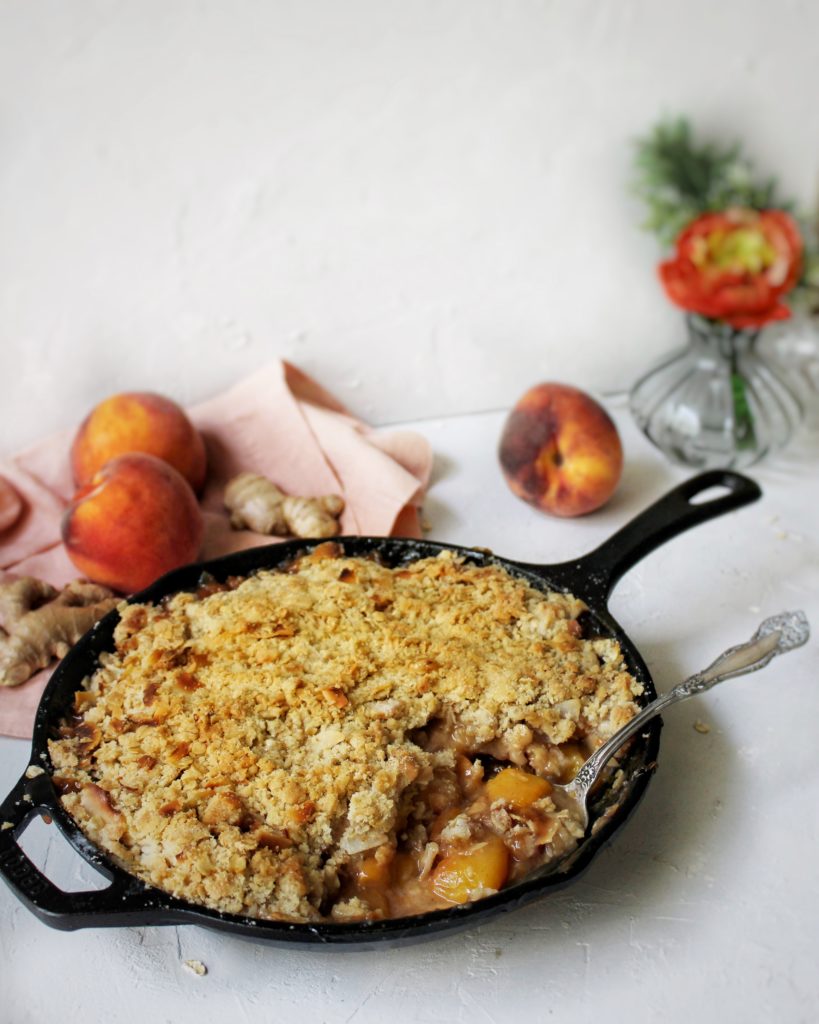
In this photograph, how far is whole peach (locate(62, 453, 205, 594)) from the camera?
1239mm

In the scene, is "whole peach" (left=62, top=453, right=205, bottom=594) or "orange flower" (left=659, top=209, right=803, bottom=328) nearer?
"whole peach" (left=62, top=453, right=205, bottom=594)

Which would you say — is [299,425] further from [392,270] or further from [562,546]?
[562,546]

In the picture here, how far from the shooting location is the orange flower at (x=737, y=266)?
1511 millimetres

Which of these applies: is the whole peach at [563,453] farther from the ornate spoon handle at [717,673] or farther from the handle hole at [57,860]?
the handle hole at [57,860]

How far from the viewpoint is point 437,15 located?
4.63 feet

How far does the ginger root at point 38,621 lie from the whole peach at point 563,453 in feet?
1.85

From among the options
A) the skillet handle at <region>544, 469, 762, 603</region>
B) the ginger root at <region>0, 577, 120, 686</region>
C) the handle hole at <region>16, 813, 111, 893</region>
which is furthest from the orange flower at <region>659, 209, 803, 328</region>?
the handle hole at <region>16, 813, 111, 893</region>

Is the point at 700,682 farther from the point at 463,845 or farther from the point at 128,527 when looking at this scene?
the point at 128,527

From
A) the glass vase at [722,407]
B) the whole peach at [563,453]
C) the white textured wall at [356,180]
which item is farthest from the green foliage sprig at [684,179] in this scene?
the whole peach at [563,453]

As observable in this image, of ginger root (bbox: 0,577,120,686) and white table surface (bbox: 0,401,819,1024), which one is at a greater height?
ginger root (bbox: 0,577,120,686)

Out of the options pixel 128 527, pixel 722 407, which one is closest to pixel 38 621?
pixel 128 527

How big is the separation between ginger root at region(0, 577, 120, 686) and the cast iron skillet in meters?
0.12

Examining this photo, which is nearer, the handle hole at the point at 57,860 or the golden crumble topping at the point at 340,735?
the golden crumble topping at the point at 340,735

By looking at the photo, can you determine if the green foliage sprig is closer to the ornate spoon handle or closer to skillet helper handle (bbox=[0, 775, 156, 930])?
the ornate spoon handle
